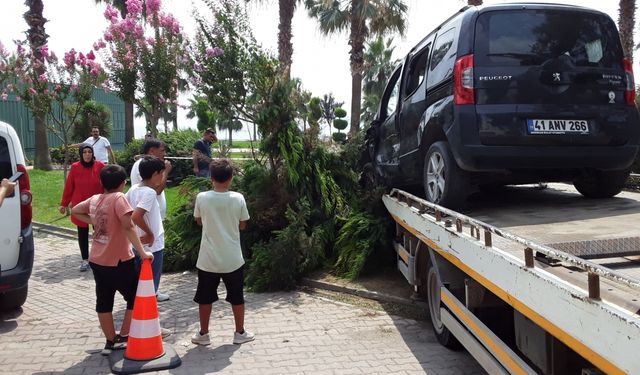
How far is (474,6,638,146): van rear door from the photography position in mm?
4535

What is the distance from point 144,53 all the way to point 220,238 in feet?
23.9

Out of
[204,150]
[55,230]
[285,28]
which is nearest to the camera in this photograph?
[204,150]

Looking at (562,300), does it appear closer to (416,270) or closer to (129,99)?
(416,270)

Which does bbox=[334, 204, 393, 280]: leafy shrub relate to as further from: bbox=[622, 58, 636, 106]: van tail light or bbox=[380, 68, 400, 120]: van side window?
bbox=[622, 58, 636, 106]: van tail light

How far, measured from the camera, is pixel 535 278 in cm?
269

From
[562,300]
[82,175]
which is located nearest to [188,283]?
[82,175]

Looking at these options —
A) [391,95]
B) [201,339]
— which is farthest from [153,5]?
[201,339]

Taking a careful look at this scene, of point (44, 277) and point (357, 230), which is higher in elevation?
point (357, 230)

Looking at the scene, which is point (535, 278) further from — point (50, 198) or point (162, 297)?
point (50, 198)

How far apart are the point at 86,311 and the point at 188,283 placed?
55.8 inches

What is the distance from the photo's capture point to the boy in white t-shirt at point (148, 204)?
16.2 ft

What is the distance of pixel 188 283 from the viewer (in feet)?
23.9

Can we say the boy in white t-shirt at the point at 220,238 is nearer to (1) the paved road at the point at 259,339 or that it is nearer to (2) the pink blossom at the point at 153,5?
(1) the paved road at the point at 259,339

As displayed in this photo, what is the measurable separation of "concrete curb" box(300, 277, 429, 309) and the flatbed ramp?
436 millimetres
